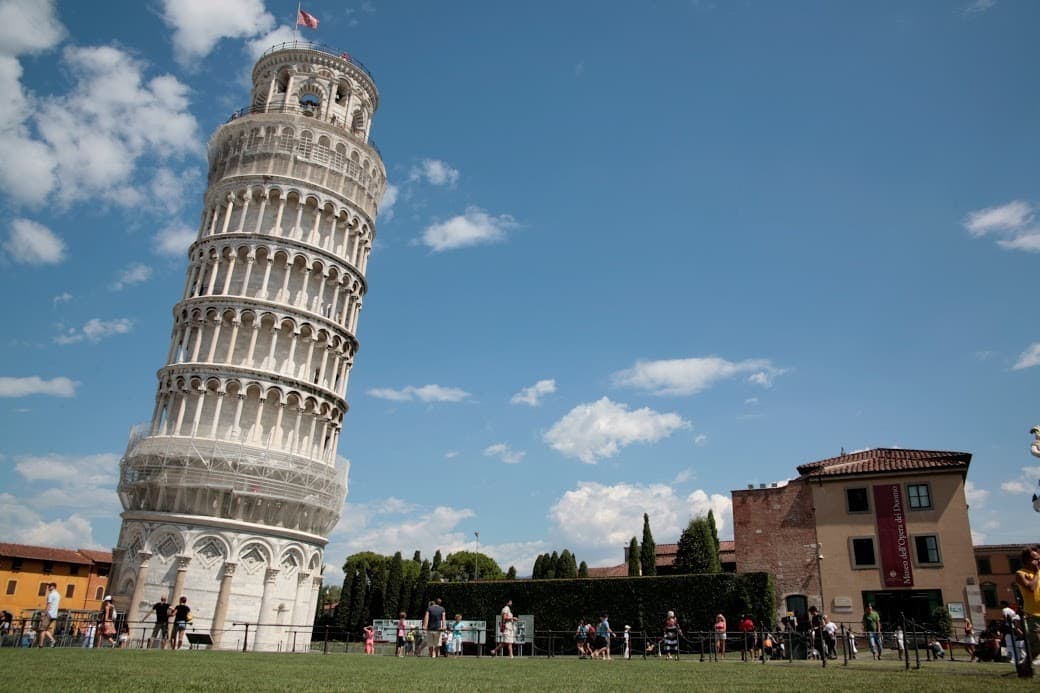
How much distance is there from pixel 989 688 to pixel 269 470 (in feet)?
117

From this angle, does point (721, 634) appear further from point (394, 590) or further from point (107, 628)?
point (394, 590)

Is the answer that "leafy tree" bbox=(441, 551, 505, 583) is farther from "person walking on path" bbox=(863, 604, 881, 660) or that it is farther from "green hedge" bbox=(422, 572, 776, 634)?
"person walking on path" bbox=(863, 604, 881, 660)

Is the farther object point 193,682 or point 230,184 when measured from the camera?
point 230,184

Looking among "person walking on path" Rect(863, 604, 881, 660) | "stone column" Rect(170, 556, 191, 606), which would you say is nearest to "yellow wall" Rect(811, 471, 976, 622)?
"person walking on path" Rect(863, 604, 881, 660)

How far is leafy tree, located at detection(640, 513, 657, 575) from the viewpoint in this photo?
203 ft

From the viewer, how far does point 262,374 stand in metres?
41.4

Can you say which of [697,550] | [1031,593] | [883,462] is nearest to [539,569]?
[697,550]

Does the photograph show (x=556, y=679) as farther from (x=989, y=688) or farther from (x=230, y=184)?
(x=230, y=184)

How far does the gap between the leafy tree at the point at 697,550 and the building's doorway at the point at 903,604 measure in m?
16.2

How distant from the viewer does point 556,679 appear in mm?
12898

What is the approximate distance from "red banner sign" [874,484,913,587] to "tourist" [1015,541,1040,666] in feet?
91.3

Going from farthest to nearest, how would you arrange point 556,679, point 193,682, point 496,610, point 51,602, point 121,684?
point 496,610 < point 51,602 < point 556,679 < point 193,682 < point 121,684

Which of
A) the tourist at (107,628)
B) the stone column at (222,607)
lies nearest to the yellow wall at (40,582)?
the stone column at (222,607)

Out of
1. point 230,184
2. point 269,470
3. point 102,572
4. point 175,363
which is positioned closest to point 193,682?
point 269,470
